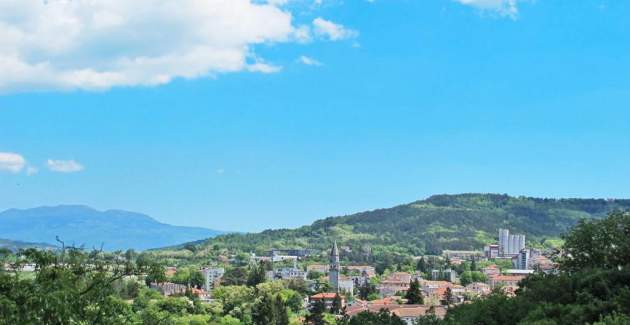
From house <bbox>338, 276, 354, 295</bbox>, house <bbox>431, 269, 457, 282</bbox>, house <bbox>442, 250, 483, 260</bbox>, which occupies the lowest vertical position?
house <bbox>338, 276, 354, 295</bbox>

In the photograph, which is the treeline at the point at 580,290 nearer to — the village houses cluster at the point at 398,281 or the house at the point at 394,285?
the village houses cluster at the point at 398,281

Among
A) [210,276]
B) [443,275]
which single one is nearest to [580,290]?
[210,276]

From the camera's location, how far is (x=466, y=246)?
183125 mm

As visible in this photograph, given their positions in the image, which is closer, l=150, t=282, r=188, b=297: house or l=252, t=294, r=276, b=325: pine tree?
l=252, t=294, r=276, b=325: pine tree

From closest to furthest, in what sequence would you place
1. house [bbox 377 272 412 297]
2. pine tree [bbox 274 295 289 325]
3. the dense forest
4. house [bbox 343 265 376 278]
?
the dense forest < pine tree [bbox 274 295 289 325] < house [bbox 377 272 412 297] < house [bbox 343 265 376 278]

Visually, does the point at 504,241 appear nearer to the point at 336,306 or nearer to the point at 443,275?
the point at 443,275

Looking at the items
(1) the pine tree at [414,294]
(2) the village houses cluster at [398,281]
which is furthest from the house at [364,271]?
(1) the pine tree at [414,294]

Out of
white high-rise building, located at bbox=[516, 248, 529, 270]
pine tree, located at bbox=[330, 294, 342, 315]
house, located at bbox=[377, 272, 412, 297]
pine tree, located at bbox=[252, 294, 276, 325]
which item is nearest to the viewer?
pine tree, located at bbox=[252, 294, 276, 325]

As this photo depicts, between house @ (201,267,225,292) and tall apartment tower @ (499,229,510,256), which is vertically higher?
tall apartment tower @ (499,229,510,256)

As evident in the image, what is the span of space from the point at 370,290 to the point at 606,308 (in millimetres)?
79156

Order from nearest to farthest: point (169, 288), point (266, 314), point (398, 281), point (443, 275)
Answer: point (266, 314) → point (169, 288) → point (398, 281) → point (443, 275)

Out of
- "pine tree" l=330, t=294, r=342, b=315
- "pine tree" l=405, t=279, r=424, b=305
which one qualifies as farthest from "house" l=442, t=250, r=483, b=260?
"pine tree" l=330, t=294, r=342, b=315

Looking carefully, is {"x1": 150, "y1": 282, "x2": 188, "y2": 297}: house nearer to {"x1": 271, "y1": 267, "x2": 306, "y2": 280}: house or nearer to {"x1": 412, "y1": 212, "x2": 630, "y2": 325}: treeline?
{"x1": 271, "y1": 267, "x2": 306, "y2": 280}: house

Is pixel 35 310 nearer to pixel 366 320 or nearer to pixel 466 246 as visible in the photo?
pixel 366 320
